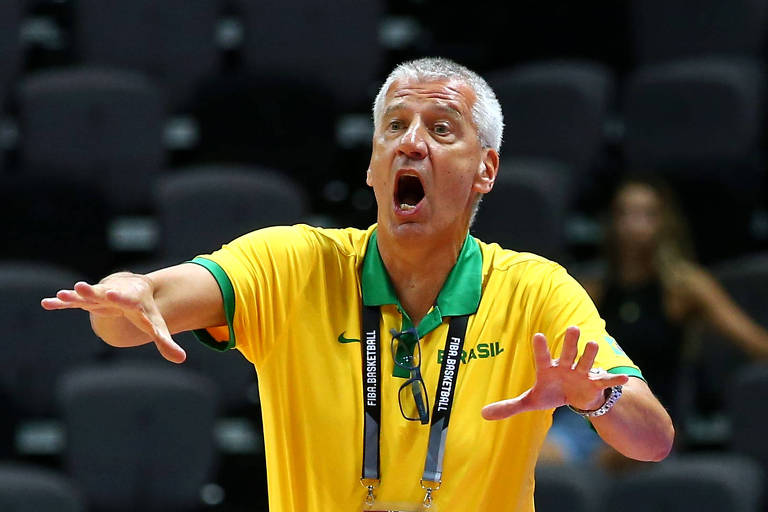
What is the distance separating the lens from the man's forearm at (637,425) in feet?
8.54

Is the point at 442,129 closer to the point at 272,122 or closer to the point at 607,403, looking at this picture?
the point at 607,403

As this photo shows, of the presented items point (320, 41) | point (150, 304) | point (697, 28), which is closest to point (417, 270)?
point (150, 304)

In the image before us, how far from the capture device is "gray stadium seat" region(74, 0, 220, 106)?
21.8ft

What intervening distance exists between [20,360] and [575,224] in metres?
2.72

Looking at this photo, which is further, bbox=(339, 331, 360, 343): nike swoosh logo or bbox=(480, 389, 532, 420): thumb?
bbox=(339, 331, 360, 343): nike swoosh logo

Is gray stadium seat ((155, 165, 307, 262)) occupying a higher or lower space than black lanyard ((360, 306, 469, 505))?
lower

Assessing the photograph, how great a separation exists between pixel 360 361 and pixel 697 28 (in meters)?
4.42

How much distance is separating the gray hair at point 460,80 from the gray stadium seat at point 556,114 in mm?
3235

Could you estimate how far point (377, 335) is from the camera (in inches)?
114

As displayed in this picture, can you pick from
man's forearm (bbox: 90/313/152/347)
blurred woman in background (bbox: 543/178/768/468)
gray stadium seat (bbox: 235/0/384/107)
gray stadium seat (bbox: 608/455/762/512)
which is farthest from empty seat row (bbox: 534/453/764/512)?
gray stadium seat (bbox: 235/0/384/107)

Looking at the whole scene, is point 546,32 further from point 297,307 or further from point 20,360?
point 297,307

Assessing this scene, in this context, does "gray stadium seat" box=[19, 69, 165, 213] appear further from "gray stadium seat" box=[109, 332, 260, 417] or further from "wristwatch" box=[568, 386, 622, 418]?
"wristwatch" box=[568, 386, 622, 418]

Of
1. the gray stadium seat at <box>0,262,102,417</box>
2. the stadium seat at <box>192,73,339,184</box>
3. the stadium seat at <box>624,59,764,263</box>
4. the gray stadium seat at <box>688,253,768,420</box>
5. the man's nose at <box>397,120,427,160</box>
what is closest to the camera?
the man's nose at <box>397,120,427,160</box>

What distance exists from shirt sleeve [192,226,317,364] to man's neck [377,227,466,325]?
0.18 m
